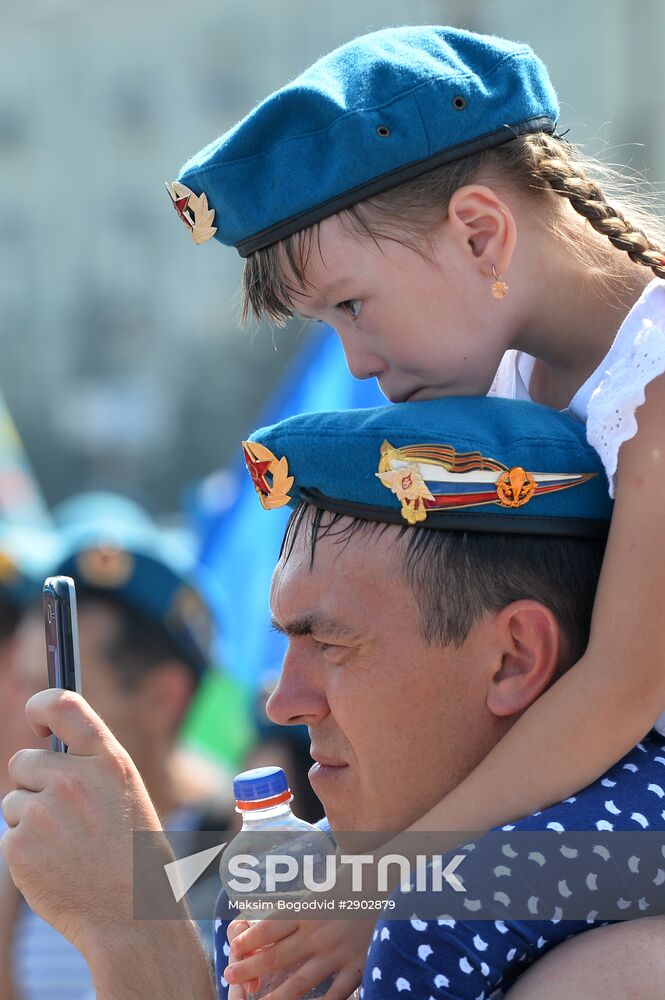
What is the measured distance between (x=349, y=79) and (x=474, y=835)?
3.97ft

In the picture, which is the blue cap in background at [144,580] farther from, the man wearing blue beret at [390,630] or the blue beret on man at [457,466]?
the blue beret on man at [457,466]

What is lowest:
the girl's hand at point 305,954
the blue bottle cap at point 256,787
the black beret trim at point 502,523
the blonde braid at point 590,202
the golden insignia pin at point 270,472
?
the girl's hand at point 305,954

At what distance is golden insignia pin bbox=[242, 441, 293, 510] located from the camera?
7.35 ft

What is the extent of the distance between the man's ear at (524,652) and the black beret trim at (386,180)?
71cm

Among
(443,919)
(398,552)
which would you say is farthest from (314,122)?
(443,919)

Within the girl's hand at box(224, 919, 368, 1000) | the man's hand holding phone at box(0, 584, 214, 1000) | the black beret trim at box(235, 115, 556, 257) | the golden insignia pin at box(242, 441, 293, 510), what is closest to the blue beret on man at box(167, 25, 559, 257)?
the black beret trim at box(235, 115, 556, 257)

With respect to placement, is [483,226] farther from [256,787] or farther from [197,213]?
[256,787]

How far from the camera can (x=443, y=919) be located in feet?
5.97

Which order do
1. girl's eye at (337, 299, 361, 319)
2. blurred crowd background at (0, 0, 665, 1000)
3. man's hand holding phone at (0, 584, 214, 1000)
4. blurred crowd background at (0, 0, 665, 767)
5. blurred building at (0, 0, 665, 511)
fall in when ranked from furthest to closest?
blurred building at (0, 0, 665, 511), blurred crowd background at (0, 0, 665, 767), blurred crowd background at (0, 0, 665, 1000), girl's eye at (337, 299, 361, 319), man's hand holding phone at (0, 584, 214, 1000)

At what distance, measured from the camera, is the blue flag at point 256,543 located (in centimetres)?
566

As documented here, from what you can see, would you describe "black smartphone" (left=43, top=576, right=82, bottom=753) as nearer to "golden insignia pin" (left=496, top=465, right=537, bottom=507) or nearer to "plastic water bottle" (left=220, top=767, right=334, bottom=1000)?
"plastic water bottle" (left=220, top=767, right=334, bottom=1000)

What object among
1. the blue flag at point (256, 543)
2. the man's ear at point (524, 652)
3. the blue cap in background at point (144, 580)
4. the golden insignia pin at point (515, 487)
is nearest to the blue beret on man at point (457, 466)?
the golden insignia pin at point (515, 487)

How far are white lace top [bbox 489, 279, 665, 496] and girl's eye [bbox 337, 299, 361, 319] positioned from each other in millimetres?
429

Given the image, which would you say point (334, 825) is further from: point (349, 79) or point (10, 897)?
point (10, 897)
